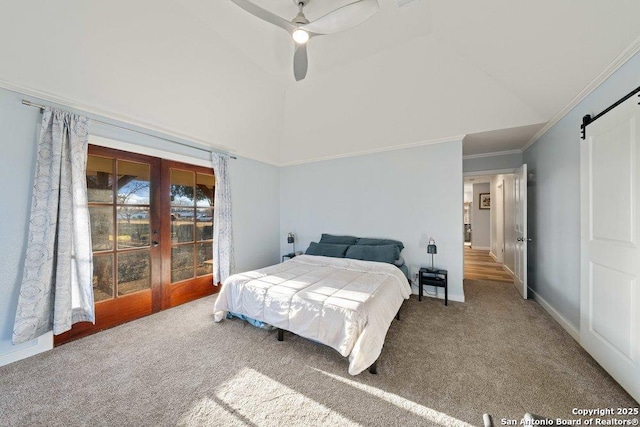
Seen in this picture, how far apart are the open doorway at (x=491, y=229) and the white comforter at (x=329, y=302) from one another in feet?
10.4

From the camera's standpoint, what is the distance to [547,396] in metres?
1.62

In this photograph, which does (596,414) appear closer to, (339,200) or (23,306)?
(339,200)

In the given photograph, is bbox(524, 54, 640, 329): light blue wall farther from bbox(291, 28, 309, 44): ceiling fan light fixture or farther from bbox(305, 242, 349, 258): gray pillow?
bbox(305, 242, 349, 258): gray pillow

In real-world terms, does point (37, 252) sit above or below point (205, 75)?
below

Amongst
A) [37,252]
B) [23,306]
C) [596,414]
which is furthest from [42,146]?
[596,414]

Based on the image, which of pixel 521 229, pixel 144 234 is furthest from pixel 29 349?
pixel 521 229

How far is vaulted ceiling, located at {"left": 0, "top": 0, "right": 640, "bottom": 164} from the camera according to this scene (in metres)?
1.87

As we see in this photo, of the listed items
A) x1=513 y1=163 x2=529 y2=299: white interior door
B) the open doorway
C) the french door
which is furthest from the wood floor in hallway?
the french door

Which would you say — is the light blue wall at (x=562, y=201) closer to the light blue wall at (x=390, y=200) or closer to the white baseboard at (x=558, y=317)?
the white baseboard at (x=558, y=317)

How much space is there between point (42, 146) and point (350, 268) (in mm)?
3426

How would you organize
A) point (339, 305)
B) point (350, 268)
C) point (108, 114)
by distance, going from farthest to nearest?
1. point (350, 268)
2. point (108, 114)
3. point (339, 305)

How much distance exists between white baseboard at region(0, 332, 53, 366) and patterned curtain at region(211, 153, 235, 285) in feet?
5.63

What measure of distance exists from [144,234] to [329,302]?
2.55 m

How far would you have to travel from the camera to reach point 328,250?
3854mm
